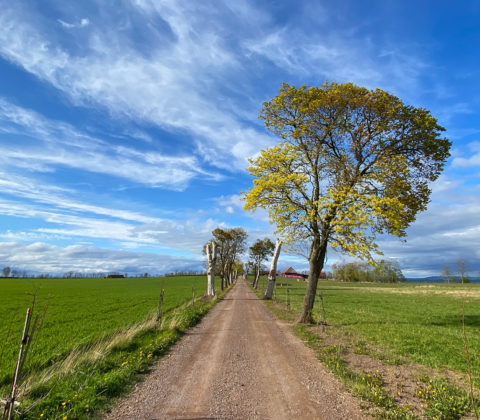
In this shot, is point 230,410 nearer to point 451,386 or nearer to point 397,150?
point 451,386

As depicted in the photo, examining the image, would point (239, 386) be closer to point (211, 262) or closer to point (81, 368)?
point (81, 368)

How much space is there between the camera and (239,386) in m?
6.98

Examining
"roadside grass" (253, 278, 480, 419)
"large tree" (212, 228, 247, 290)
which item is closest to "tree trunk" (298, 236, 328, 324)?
"roadside grass" (253, 278, 480, 419)

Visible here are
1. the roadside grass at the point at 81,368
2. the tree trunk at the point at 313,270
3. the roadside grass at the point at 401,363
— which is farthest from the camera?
the tree trunk at the point at 313,270

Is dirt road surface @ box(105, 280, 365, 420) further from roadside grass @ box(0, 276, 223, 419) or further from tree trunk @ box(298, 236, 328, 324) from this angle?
tree trunk @ box(298, 236, 328, 324)

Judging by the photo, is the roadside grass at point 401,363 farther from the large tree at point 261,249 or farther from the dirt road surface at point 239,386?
the large tree at point 261,249

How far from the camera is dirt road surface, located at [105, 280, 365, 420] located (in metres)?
5.70

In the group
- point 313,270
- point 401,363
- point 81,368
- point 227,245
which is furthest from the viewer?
point 227,245

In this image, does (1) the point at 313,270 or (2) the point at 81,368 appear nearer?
(2) the point at 81,368

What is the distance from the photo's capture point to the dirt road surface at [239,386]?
5.70 meters

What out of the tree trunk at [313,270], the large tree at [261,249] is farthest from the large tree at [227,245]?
the tree trunk at [313,270]

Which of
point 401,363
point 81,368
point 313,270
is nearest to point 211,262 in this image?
point 313,270

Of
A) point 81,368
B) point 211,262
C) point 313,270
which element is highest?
point 211,262

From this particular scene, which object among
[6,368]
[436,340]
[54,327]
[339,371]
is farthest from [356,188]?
[54,327]
